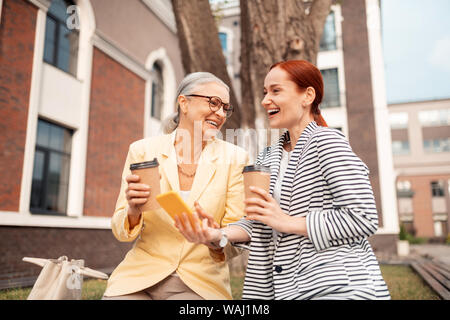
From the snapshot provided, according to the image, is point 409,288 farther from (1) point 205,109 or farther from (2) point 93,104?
(2) point 93,104

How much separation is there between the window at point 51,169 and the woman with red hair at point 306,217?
9236 mm

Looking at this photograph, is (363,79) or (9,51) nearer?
(9,51)

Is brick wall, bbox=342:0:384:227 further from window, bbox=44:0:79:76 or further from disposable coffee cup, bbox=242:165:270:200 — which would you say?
disposable coffee cup, bbox=242:165:270:200

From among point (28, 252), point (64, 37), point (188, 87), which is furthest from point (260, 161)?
point (64, 37)

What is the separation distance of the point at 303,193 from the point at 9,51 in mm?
9283

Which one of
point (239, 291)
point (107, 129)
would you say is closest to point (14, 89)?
point (107, 129)

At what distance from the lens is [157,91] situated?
15.8m

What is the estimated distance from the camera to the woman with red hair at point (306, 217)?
159 cm

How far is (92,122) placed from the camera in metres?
11.7

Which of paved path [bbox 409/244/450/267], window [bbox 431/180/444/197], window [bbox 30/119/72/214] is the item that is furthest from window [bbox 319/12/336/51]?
window [bbox 431/180/444/197]

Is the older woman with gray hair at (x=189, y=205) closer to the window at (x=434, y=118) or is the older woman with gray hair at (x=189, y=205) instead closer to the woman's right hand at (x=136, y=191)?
the woman's right hand at (x=136, y=191)

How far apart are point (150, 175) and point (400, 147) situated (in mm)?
43977
